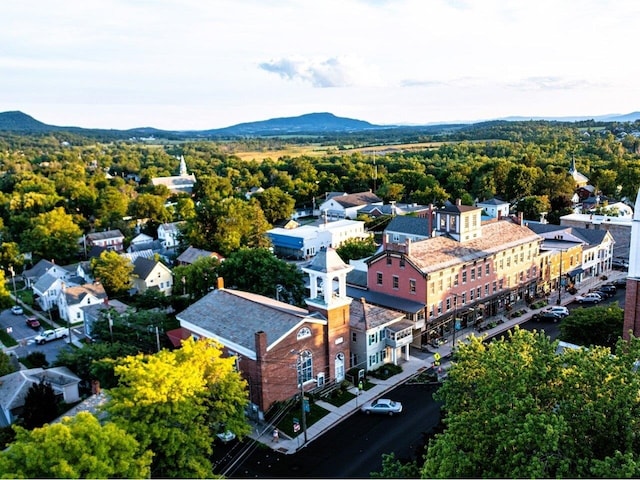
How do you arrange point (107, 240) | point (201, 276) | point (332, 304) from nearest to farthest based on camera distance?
1. point (332, 304)
2. point (201, 276)
3. point (107, 240)

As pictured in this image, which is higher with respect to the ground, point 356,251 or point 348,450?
point 356,251

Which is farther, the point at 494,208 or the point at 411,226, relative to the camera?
the point at 494,208

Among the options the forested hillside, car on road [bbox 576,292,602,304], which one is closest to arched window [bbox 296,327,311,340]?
car on road [bbox 576,292,602,304]

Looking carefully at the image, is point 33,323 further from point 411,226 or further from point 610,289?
point 610,289

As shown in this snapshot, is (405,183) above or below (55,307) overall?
above

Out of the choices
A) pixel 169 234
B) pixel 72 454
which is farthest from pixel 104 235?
pixel 72 454

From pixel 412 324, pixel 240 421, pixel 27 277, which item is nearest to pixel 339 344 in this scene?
pixel 412 324

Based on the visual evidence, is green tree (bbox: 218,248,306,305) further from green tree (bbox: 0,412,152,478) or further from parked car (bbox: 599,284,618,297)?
parked car (bbox: 599,284,618,297)

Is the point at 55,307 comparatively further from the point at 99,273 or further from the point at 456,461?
the point at 456,461
